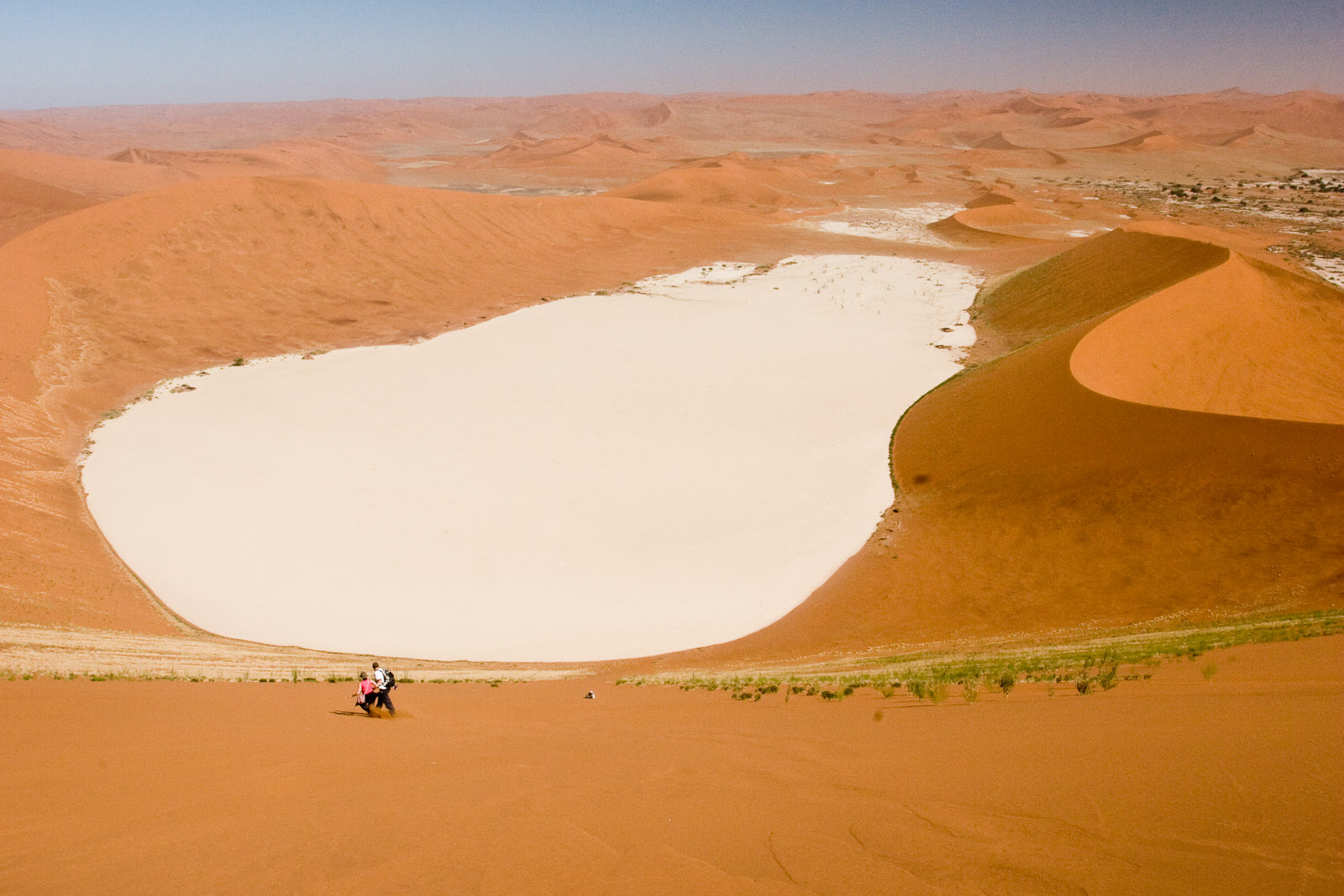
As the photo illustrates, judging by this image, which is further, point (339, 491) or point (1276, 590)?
point (339, 491)

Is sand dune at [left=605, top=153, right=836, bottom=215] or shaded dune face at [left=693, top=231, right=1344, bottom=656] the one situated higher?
sand dune at [left=605, top=153, right=836, bottom=215]

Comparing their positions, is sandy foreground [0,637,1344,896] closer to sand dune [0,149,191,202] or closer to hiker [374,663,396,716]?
hiker [374,663,396,716]

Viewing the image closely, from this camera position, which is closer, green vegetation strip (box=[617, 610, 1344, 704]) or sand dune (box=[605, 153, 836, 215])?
green vegetation strip (box=[617, 610, 1344, 704])

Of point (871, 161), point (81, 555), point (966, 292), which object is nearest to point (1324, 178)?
point (871, 161)

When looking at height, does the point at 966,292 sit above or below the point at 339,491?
above

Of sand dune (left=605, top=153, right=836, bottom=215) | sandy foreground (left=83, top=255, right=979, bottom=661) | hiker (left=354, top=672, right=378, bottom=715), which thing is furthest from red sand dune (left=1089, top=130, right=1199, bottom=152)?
hiker (left=354, top=672, right=378, bottom=715)

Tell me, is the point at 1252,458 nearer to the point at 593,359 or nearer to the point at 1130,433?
the point at 1130,433

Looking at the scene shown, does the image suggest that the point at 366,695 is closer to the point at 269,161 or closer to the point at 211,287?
the point at 211,287
